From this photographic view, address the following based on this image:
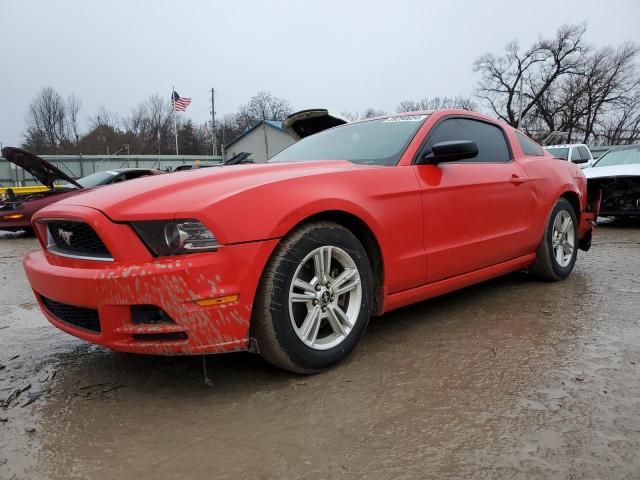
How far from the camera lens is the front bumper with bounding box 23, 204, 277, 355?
6.29 feet

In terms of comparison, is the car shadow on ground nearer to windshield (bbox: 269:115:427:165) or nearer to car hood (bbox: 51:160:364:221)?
car hood (bbox: 51:160:364:221)

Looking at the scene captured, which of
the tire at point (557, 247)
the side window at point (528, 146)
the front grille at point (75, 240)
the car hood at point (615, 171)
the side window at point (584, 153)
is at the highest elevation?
the side window at point (584, 153)

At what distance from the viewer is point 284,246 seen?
2.17 m

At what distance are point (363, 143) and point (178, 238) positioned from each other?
1.62 m

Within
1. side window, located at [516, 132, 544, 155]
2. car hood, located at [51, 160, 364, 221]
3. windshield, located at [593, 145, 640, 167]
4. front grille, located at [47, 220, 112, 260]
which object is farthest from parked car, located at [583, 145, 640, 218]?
front grille, located at [47, 220, 112, 260]

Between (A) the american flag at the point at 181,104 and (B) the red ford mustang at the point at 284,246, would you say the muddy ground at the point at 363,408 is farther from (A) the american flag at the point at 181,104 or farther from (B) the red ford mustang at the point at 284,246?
(A) the american flag at the point at 181,104

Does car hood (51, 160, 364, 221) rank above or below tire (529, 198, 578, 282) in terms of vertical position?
above

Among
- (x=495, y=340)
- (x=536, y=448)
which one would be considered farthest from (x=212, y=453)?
(x=495, y=340)

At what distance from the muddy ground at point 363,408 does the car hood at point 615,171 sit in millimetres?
5330

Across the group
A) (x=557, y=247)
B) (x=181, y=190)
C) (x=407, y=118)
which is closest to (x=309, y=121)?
(x=407, y=118)

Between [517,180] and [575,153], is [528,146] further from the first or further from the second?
[575,153]

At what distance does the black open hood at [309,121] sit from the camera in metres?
5.67

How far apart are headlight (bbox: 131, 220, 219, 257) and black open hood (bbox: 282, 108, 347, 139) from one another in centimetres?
392

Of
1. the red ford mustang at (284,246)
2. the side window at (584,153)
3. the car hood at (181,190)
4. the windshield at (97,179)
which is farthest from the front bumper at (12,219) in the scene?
the side window at (584,153)
